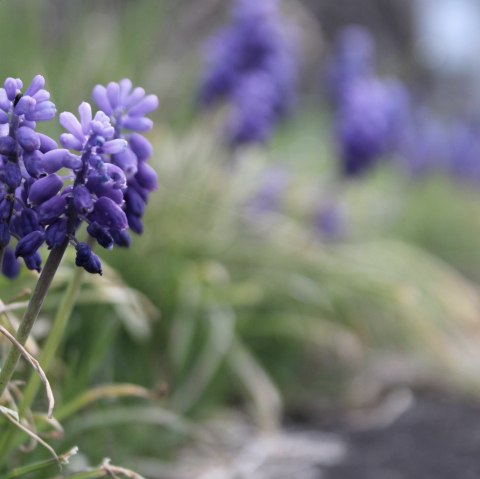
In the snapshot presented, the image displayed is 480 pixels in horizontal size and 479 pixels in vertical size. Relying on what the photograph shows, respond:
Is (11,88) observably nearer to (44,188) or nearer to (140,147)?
(44,188)

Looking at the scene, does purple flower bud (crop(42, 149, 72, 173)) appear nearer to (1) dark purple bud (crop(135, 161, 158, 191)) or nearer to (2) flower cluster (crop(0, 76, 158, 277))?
(2) flower cluster (crop(0, 76, 158, 277))

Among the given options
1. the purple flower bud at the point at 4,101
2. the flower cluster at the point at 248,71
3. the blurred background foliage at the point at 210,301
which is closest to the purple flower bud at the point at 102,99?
the purple flower bud at the point at 4,101

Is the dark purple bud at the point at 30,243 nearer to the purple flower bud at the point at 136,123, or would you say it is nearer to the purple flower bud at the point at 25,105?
the purple flower bud at the point at 25,105

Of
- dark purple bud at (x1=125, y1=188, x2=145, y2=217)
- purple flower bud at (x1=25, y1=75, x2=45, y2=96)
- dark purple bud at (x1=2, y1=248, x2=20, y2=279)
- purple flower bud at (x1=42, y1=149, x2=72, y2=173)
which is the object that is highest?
dark purple bud at (x1=125, y1=188, x2=145, y2=217)

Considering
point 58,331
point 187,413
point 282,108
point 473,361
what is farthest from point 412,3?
point 58,331

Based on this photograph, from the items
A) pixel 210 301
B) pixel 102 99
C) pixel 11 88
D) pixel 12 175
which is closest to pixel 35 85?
pixel 11 88

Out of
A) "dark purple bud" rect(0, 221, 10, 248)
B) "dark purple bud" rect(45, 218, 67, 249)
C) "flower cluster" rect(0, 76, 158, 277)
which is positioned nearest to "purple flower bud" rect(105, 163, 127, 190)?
"flower cluster" rect(0, 76, 158, 277)
